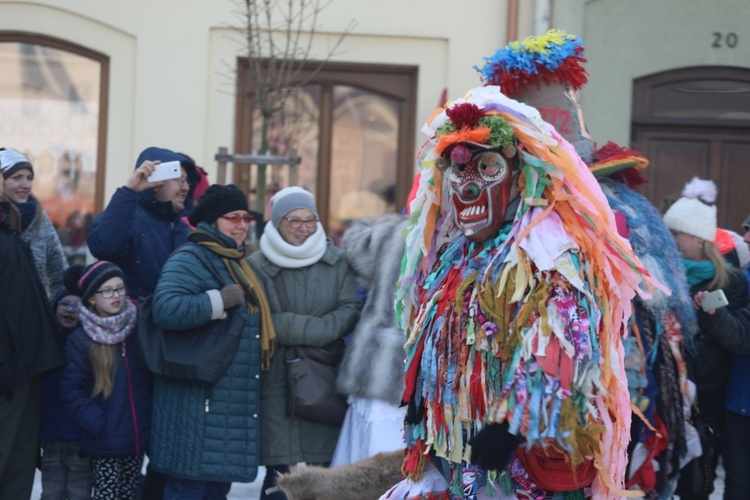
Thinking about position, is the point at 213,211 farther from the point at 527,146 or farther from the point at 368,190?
the point at 368,190

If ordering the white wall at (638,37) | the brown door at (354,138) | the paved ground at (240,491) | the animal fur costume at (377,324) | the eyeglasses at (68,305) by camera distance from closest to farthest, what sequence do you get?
the animal fur costume at (377,324) < the eyeglasses at (68,305) < the paved ground at (240,491) < the white wall at (638,37) < the brown door at (354,138)

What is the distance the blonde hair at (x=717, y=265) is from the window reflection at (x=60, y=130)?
541 centimetres

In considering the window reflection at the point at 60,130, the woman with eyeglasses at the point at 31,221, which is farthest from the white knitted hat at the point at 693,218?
the window reflection at the point at 60,130

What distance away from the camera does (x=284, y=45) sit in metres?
9.06

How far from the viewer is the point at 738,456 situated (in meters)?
5.73

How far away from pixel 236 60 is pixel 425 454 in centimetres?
604

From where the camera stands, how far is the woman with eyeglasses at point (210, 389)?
5.14 m

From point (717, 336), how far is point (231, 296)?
8.19 ft

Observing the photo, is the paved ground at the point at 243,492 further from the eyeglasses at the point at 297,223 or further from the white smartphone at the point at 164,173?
the white smartphone at the point at 164,173

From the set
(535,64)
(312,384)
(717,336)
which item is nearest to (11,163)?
(312,384)

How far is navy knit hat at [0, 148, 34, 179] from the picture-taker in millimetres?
5523

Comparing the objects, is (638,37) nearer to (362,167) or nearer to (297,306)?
(362,167)

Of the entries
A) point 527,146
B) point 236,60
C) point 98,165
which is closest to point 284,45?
point 236,60

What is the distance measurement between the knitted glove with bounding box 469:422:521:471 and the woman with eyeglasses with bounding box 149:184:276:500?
2122 millimetres
